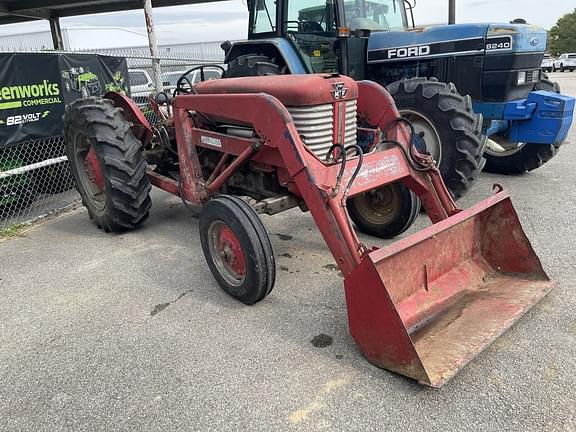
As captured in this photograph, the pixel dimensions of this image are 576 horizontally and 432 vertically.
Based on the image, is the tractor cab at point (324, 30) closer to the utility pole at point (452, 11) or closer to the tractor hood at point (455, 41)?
the tractor hood at point (455, 41)

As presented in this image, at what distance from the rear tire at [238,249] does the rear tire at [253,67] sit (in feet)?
8.67

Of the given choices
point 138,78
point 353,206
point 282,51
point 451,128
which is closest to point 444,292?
point 353,206

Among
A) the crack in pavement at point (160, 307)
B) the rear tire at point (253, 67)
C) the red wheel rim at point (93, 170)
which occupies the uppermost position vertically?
the rear tire at point (253, 67)

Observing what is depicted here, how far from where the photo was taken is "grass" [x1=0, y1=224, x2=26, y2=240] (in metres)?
5.17

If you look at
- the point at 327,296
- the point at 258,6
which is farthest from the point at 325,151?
Answer: the point at 258,6

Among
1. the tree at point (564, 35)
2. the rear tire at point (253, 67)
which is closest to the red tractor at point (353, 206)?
the rear tire at point (253, 67)

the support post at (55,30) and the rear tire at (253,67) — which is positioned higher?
the support post at (55,30)

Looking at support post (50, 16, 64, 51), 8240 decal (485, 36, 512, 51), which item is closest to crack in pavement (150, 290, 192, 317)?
8240 decal (485, 36, 512, 51)

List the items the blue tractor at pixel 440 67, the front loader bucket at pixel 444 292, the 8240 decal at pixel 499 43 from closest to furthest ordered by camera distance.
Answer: the front loader bucket at pixel 444 292 < the blue tractor at pixel 440 67 < the 8240 decal at pixel 499 43

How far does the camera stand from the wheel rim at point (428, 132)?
5055 mm

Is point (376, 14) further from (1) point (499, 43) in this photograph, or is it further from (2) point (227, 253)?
(2) point (227, 253)

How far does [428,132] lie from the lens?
516 centimetres

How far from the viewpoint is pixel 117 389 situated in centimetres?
263

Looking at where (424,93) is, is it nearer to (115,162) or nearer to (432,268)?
(432,268)
